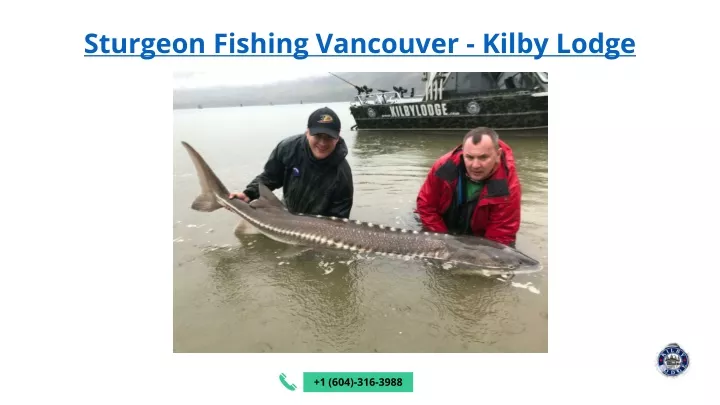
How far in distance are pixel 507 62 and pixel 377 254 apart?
5.16 feet

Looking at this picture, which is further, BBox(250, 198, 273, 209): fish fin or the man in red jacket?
BBox(250, 198, 273, 209): fish fin

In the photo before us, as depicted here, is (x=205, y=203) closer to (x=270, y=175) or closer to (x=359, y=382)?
(x=270, y=175)

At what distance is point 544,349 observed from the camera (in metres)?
2.21

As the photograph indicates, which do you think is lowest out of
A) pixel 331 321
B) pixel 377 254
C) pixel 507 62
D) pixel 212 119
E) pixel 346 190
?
pixel 331 321

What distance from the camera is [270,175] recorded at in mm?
3996

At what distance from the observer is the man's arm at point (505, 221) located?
3053mm

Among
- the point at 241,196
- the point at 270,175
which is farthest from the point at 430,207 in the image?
the point at 241,196

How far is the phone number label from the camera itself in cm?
209

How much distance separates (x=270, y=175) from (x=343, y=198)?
2.54ft

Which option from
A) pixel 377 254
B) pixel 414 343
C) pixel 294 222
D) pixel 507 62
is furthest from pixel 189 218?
pixel 507 62

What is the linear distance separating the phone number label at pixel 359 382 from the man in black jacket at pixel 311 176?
1871mm
